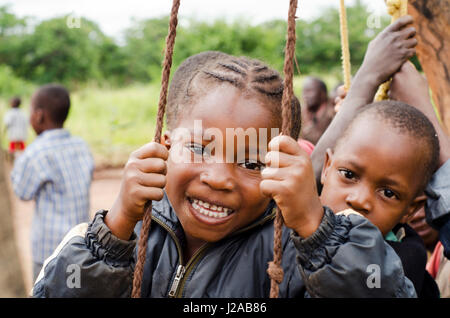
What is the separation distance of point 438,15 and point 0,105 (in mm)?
13996

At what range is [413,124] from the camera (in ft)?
4.93

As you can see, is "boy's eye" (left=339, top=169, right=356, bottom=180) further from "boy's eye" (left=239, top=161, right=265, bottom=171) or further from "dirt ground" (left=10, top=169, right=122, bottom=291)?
"dirt ground" (left=10, top=169, right=122, bottom=291)

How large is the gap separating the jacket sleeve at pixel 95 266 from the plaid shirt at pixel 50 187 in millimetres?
2319

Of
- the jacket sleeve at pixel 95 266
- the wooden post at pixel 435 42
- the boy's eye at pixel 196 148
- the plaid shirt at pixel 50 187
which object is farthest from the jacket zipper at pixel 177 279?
the plaid shirt at pixel 50 187

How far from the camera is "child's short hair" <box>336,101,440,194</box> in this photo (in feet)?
4.89

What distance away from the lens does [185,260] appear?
54.8 inches

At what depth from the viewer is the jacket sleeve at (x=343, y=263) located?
0.97 m

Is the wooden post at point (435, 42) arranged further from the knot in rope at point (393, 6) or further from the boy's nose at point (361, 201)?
the boy's nose at point (361, 201)

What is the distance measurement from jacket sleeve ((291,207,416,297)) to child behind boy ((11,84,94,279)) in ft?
8.85

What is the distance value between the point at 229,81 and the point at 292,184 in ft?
1.68

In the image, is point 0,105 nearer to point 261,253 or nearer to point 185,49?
point 185,49

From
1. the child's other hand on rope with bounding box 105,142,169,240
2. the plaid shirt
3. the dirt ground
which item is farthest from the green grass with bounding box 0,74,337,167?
the child's other hand on rope with bounding box 105,142,169,240

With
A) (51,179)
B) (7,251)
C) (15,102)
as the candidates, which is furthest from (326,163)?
(15,102)
